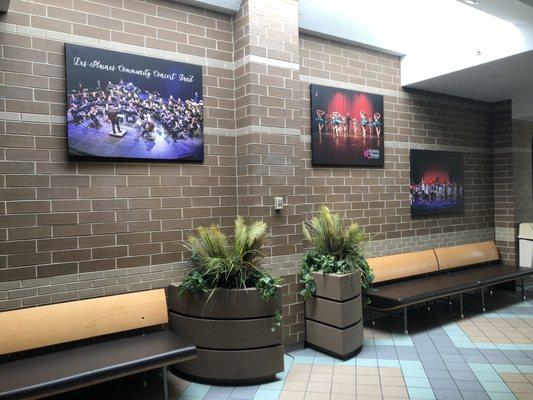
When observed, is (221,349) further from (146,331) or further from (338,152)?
(338,152)

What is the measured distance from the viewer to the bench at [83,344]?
3.08 meters

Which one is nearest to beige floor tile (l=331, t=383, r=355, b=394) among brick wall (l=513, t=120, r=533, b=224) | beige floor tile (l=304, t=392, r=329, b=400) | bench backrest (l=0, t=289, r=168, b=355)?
beige floor tile (l=304, t=392, r=329, b=400)

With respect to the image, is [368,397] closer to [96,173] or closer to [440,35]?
[96,173]

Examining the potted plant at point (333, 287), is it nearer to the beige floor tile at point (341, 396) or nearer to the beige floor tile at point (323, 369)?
the beige floor tile at point (323, 369)

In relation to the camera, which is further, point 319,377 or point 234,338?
point 319,377

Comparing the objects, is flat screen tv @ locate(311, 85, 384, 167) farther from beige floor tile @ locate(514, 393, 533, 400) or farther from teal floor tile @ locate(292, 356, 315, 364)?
beige floor tile @ locate(514, 393, 533, 400)

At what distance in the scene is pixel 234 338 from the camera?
3.93 meters

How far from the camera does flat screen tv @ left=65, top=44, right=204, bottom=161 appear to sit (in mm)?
3926

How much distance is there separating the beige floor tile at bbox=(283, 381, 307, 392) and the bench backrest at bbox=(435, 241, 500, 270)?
366cm

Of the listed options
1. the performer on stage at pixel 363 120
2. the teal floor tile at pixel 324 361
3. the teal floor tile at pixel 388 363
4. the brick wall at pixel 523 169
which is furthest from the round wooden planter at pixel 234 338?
the brick wall at pixel 523 169

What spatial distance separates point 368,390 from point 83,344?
255 cm

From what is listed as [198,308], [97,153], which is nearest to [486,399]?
[198,308]

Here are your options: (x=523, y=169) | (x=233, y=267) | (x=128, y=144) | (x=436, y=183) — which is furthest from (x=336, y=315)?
(x=523, y=169)

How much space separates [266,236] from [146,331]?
1490 millimetres
